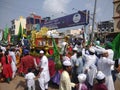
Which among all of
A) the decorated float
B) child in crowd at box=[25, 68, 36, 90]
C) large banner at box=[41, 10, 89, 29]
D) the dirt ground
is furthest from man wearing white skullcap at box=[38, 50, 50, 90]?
large banner at box=[41, 10, 89, 29]

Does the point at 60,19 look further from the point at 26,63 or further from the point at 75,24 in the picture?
the point at 26,63

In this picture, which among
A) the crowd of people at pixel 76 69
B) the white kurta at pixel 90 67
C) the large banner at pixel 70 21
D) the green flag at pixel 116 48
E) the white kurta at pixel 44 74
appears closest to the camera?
the crowd of people at pixel 76 69

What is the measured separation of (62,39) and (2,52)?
4.49 m

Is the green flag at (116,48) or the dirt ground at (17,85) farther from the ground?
the green flag at (116,48)

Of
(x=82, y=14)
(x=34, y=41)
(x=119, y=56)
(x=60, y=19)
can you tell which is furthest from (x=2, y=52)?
(x=60, y=19)

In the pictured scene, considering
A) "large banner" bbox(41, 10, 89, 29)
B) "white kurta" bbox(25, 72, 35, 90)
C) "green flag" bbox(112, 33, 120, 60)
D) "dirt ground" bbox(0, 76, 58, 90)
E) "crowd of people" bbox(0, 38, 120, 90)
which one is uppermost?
"large banner" bbox(41, 10, 89, 29)

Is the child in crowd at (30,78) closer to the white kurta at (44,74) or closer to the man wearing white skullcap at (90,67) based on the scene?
the white kurta at (44,74)

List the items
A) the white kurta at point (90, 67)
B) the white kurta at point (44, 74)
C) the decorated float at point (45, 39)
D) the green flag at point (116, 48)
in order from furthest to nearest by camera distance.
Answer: the decorated float at point (45, 39)
the white kurta at point (44, 74)
the green flag at point (116, 48)
the white kurta at point (90, 67)

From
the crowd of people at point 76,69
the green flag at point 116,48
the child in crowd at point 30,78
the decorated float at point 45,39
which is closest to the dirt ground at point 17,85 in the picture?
the crowd of people at point 76,69

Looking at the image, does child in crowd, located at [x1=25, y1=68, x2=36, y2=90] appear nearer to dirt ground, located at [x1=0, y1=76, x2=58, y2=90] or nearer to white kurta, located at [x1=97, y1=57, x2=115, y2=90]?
dirt ground, located at [x1=0, y1=76, x2=58, y2=90]

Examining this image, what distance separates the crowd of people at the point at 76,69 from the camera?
6304 mm

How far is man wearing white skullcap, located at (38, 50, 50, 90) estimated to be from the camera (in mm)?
9855

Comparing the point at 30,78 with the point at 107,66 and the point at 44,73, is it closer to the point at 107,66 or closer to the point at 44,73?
the point at 44,73

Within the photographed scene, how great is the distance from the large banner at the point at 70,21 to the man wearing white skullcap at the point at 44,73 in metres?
13.1
